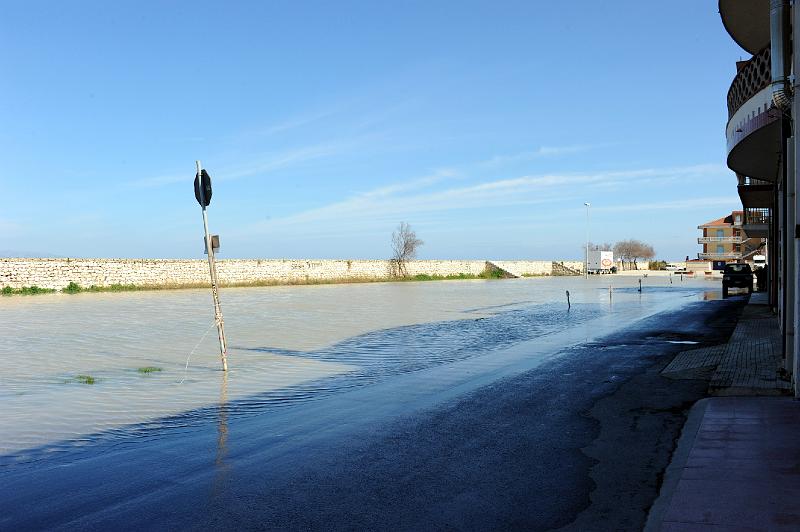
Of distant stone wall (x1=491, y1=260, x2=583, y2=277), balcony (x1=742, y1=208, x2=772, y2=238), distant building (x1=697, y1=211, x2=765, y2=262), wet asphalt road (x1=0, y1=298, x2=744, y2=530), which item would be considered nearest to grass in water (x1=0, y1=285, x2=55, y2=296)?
wet asphalt road (x1=0, y1=298, x2=744, y2=530)

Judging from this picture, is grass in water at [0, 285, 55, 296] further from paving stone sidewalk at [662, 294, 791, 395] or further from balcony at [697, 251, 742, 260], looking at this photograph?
balcony at [697, 251, 742, 260]

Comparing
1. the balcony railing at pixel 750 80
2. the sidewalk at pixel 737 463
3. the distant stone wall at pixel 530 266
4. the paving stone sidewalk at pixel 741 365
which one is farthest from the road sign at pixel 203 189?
the distant stone wall at pixel 530 266

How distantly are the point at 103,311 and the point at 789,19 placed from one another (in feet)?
80.4

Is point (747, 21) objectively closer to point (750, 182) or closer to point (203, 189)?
point (203, 189)

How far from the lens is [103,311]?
26.0m

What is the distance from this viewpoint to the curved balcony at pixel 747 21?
1311 cm

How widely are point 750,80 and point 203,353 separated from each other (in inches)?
490

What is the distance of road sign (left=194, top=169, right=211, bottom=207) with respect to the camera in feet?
40.7

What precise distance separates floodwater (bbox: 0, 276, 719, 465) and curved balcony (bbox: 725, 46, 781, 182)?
570 cm

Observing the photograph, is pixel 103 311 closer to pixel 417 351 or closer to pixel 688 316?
pixel 417 351

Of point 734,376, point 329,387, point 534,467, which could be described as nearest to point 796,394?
point 734,376

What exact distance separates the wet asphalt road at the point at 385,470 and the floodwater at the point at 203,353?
1.05 meters

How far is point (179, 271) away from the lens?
49.5 meters

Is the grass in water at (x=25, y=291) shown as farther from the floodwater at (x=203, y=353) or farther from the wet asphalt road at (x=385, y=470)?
the wet asphalt road at (x=385, y=470)
